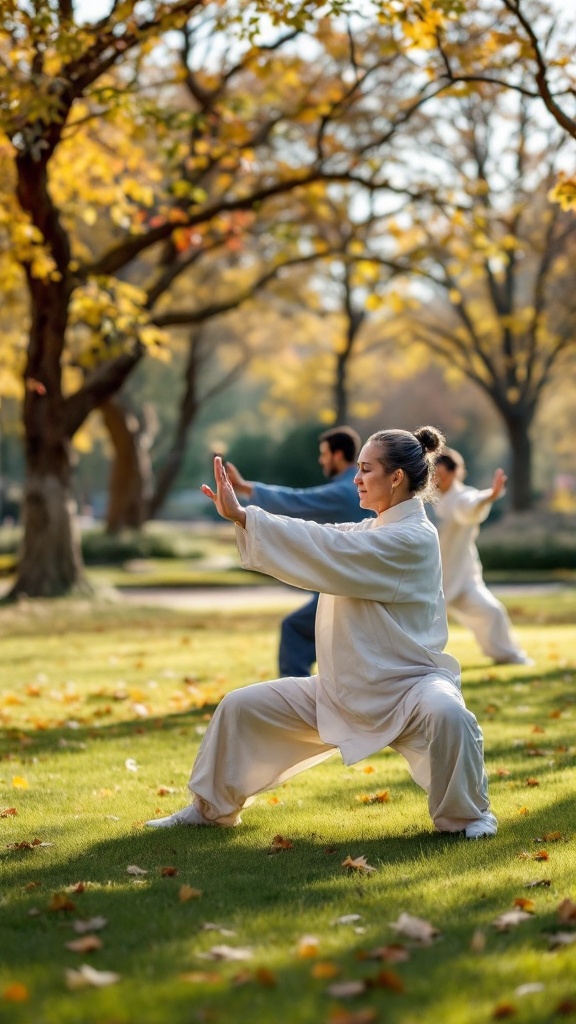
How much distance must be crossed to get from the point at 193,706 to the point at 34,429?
971 centimetres

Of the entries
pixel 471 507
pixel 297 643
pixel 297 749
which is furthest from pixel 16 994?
pixel 471 507

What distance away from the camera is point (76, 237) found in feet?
94.5

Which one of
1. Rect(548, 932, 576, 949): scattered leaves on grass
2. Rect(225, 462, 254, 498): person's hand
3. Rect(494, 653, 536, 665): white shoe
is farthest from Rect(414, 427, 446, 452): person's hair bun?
Rect(494, 653, 536, 665): white shoe

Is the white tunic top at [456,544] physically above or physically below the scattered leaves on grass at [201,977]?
above

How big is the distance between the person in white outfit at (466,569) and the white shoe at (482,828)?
626cm

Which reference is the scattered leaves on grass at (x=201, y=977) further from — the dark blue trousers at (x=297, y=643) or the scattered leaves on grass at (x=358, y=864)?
the dark blue trousers at (x=297, y=643)

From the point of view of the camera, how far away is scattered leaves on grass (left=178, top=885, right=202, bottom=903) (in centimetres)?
449

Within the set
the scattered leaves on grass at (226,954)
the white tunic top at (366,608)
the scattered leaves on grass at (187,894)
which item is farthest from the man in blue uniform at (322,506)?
the scattered leaves on grass at (226,954)

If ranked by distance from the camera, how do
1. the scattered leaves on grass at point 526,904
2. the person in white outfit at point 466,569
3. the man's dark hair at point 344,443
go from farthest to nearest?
1. the person in white outfit at point 466,569
2. the man's dark hair at point 344,443
3. the scattered leaves on grass at point 526,904

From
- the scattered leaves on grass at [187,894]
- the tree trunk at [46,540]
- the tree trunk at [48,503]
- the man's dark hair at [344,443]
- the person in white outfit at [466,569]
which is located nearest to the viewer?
the scattered leaves on grass at [187,894]

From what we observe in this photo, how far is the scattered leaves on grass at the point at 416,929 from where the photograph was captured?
12.9 ft

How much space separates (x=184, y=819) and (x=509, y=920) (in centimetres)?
208

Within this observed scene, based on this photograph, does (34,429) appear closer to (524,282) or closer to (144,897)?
(144,897)

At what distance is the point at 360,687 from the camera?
5430 millimetres
